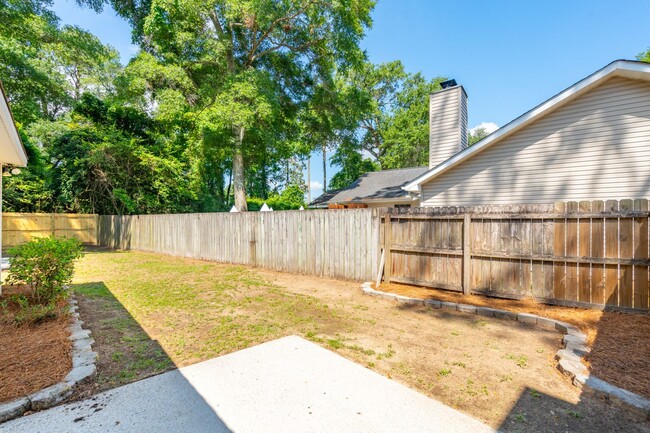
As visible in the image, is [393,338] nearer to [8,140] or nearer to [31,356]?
[31,356]

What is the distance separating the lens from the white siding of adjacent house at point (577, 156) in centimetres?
592

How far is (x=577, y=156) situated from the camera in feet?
21.3

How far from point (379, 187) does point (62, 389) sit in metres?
15.5

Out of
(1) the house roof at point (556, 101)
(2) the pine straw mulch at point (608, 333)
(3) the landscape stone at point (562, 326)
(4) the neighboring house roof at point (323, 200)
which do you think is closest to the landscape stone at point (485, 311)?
(2) the pine straw mulch at point (608, 333)

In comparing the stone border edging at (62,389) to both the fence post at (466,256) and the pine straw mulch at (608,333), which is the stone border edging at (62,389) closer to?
the pine straw mulch at (608,333)

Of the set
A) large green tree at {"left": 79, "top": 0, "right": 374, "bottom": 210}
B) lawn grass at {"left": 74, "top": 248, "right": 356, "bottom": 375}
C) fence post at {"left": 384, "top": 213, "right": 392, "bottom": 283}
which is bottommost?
lawn grass at {"left": 74, "top": 248, "right": 356, "bottom": 375}

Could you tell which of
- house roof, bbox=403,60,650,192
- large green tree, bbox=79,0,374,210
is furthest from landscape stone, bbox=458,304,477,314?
large green tree, bbox=79,0,374,210

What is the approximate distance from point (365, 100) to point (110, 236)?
48.8 ft

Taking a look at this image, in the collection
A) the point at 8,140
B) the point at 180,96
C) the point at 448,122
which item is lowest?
the point at 8,140

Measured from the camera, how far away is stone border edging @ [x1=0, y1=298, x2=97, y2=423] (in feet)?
7.02

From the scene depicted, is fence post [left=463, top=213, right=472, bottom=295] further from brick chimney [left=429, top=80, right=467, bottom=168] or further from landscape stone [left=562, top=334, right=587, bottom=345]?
brick chimney [left=429, top=80, right=467, bottom=168]

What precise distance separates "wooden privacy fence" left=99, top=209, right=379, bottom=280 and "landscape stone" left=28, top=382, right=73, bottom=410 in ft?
16.6

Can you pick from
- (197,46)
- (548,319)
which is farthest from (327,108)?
(548,319)

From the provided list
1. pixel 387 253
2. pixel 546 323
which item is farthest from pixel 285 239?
pixel 546 323
